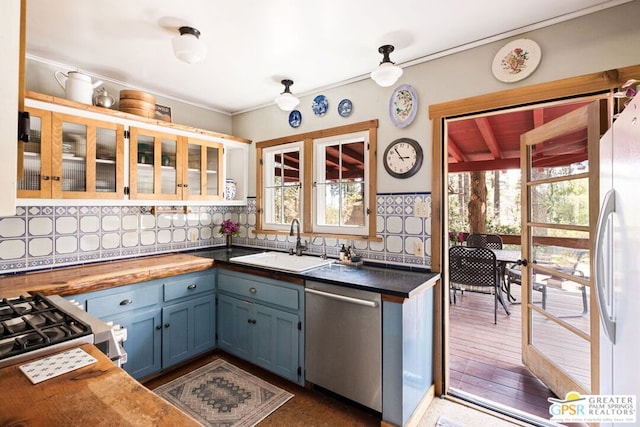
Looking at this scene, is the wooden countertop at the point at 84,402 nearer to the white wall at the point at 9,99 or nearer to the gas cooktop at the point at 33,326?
the gas cooktop at the point at 33,326

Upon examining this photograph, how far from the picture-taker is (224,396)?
6.93 feet

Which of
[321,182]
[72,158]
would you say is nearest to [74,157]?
[72,158]

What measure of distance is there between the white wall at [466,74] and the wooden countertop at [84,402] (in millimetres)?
1958

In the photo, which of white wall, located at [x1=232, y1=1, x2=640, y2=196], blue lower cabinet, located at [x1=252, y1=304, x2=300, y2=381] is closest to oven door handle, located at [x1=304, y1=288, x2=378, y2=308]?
blue lower cabinet, located at [x1=252, y1=304, x2=300, y2=381]

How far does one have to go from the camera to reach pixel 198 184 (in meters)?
2.88

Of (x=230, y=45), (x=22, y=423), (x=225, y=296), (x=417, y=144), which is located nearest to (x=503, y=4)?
(x=417, y=144)

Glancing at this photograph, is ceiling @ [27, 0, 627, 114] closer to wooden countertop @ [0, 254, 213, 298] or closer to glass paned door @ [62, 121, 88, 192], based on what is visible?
glass paned door @ [62, 121, 88, 192]

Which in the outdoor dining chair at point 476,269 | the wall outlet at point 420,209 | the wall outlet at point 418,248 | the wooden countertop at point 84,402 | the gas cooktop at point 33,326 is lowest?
the outdoor dining chair at point 476,269

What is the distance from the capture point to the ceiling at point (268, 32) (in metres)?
1.64

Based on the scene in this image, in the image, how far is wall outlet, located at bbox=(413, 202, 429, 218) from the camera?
219cm

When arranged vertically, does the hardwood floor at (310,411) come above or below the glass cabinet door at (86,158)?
below

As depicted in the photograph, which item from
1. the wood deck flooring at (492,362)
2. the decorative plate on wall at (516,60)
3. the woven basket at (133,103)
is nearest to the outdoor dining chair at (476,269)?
the wood deck flooring at (492,362)

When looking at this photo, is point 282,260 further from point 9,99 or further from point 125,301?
point 9,99

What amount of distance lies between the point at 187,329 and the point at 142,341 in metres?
0.34
